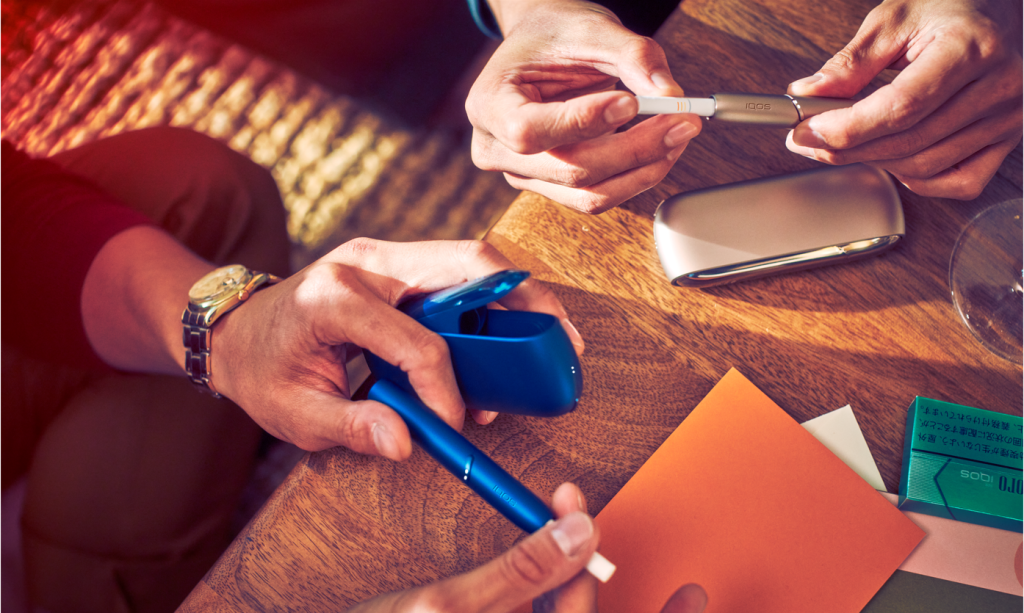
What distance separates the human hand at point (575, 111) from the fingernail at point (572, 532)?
11.9 inches

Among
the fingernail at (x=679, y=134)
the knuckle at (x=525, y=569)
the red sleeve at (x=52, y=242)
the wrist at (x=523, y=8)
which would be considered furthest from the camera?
the red sleeve at (x=52, y=242)

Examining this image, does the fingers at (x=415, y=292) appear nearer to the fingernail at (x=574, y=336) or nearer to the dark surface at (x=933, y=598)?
the fingernail at (x=574, y=336)

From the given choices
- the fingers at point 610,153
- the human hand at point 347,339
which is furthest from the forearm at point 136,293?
the fingers at point 610,153

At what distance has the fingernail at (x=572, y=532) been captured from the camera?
445mm

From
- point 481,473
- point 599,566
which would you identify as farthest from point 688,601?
point 481,473

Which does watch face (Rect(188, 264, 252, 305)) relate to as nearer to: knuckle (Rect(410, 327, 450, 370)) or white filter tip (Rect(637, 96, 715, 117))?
knuckle (Rect(410, 327, 450, 370))

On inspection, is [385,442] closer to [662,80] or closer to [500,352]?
[500,352]

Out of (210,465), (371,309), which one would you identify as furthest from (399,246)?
(210,465)

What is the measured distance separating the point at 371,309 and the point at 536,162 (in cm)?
22

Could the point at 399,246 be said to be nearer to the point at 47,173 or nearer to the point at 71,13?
the point at 47,173

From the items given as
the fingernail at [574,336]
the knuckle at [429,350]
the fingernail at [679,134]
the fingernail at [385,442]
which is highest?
the fingernail at [679,134]

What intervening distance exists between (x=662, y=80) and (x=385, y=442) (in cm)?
42

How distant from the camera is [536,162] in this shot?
59 centimetres

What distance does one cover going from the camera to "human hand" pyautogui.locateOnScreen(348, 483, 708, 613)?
441 mm
